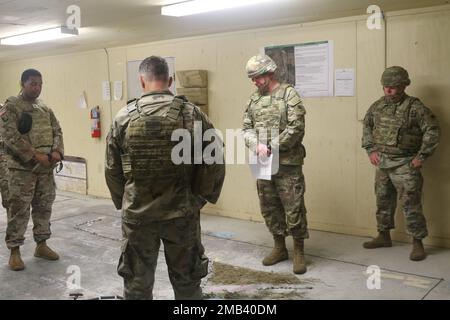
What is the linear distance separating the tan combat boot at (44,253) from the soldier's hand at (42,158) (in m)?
0.72

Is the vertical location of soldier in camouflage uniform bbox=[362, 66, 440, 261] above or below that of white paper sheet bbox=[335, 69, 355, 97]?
below

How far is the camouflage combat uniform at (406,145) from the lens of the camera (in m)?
3.72

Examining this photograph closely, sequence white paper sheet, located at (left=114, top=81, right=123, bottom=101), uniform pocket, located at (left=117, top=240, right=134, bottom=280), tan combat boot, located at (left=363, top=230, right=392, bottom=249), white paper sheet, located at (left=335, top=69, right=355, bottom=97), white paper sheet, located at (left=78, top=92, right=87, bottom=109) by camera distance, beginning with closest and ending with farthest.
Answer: uniform pocket, located at (left=117, top=240, right=134, bottom=280) → tan combat boot, located at (left=363, top=230, right=392, bottom=249) → white paper sheet, located at (left=335, top=69, right=355, bottom=97) → white paper sheet, located at (left=114, top=81, right=123, bottom=101) → white paper sheet, located at (left=78, top=92, right=87, bottom=109)

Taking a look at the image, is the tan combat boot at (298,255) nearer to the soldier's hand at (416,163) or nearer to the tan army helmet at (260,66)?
the soldier's hand at (416,163)

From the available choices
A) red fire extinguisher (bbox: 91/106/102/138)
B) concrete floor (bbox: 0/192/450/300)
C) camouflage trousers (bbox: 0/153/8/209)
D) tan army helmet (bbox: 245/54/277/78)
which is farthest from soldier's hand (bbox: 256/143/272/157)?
red fire extinguisher (bbox: 91/106/102/138)

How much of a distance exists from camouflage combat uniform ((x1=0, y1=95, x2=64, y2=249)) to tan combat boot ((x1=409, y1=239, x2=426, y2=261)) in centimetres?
304

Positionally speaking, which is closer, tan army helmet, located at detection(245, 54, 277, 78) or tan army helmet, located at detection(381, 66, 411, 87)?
tan army helmet, located at detection(245, 54, 277, 78)

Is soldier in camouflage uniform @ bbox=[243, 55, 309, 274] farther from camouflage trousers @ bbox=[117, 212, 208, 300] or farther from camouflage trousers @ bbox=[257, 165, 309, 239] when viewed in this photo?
camouflage trousers @ bbox=[117, 212, 208, 300]

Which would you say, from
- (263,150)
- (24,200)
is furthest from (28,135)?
(263,150)

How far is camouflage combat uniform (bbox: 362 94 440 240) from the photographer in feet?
12.2

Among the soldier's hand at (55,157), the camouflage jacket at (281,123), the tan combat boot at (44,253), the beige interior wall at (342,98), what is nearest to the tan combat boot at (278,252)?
the camouflage jacket at (281,123)

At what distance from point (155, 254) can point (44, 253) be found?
A: 203 cm

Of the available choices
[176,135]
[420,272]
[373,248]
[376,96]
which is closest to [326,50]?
[376,96]

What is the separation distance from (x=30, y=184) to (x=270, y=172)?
198 cm
